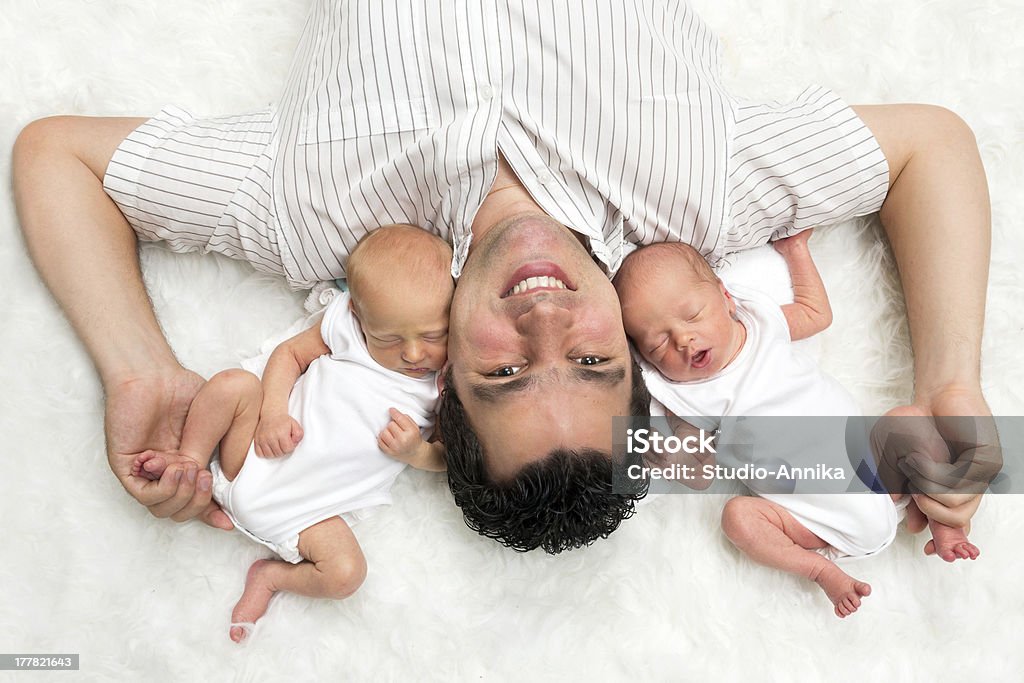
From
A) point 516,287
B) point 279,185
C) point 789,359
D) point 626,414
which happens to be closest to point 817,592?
point 789,359

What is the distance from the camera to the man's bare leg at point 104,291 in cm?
157

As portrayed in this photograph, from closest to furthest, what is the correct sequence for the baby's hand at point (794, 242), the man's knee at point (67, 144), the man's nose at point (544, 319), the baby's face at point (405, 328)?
the man's nose at point (544, 319)
the baby's face at point (405, 328)
the man's knee at point (67, 144)
the baby's hand at point (794, 242)

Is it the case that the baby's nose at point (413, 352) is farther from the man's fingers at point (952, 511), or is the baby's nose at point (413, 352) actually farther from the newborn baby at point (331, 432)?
the man's fingers at point (952, 511)

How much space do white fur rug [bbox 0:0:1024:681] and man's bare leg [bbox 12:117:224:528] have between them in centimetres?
8

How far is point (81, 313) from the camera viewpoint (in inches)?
63.4

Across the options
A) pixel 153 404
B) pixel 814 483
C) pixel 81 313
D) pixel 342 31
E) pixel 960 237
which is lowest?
pixel 814 483

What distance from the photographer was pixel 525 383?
1394 mm

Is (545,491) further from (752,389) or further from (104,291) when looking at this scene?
(104,291)

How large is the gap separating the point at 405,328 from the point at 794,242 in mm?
810

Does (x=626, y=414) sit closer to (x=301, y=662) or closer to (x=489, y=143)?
(x=489, y=143)

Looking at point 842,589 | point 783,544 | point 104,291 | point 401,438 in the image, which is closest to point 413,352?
point 401,438

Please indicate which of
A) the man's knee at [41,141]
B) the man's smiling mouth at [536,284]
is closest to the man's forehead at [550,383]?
the man's smiling mouth at [536,284]

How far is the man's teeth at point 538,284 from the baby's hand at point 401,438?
12.8 inches

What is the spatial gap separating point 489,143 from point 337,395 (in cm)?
53
